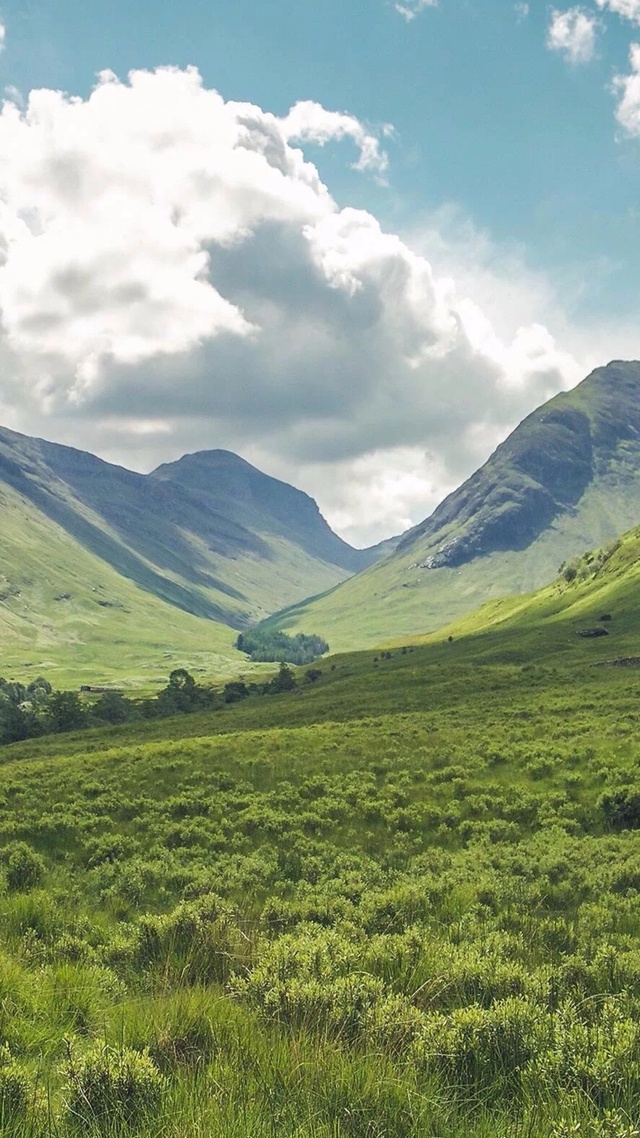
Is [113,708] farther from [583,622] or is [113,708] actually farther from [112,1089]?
[112,1089]

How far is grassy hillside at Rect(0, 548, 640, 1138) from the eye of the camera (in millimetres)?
5410

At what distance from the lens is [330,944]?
1018 centimetres

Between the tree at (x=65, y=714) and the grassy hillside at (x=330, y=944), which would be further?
the tree at (x=65, y=714)

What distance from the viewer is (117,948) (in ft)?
34.1

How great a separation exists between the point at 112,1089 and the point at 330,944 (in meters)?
5.43

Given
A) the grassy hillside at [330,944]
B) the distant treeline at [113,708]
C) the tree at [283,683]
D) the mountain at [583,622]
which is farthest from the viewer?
the tree at [283,683]

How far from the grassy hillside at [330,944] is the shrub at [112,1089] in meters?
0.02

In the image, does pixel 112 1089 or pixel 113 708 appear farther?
pixel 113 708

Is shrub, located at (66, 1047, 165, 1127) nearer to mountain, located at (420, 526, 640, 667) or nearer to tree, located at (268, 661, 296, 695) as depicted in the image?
mountain, located at (420, 526, 640, 667)

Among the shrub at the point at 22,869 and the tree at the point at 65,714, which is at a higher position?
the shrub at the point at 22,869

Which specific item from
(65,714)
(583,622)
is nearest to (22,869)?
(65,714)

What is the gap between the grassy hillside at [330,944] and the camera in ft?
17.7

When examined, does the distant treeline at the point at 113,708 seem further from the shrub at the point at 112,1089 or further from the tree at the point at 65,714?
the shrub at the point at 112,1089

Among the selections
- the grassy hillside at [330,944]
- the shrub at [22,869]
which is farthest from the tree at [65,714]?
the shrub at [22,869]
